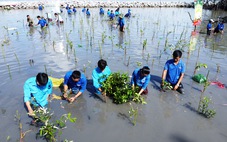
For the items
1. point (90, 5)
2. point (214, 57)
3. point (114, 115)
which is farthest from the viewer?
point (90, 5)

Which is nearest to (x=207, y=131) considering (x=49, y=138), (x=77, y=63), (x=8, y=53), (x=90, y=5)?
(x=49, y=138)

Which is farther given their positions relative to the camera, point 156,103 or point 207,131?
point 156,103

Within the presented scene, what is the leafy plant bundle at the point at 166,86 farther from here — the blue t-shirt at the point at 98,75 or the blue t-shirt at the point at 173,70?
the blue t-shirt at the point at 98,75

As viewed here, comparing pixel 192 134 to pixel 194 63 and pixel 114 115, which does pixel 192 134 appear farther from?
pixel 194 63

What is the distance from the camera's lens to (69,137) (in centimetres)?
437

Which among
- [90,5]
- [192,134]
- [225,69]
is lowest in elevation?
[192,134]

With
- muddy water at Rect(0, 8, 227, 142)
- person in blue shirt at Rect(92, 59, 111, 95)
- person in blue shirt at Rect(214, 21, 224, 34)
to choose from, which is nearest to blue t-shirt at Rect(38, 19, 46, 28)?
muddy water at Rect(0, 8, 227, 142)

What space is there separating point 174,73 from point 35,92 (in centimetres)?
399

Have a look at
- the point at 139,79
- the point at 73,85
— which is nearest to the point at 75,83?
the point at 73,85

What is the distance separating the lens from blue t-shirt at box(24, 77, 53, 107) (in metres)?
4.67

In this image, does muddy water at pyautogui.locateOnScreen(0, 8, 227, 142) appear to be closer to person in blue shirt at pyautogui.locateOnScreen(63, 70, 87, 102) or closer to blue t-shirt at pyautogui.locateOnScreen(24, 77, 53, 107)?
person in blue shirt at pyautogui.locateOnScreen(63, 70, 87, 102)

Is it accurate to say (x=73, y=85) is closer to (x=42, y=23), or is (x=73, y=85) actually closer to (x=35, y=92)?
(x=35, y=92)

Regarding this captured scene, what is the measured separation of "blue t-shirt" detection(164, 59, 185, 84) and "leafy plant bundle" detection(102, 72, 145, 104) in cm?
132

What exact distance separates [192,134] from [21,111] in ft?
13.6
